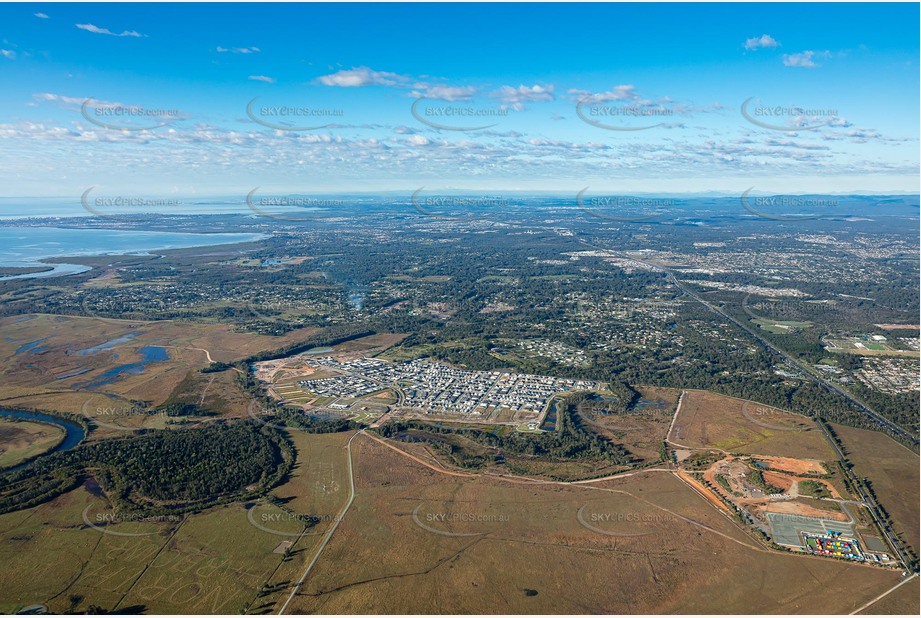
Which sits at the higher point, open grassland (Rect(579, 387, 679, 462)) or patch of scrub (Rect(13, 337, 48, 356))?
patch of scrub (Rect(13, 337, 48, 356))

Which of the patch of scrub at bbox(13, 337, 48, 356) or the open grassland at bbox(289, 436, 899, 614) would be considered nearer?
the open grassland at bbox(289, 436, 899, 614)

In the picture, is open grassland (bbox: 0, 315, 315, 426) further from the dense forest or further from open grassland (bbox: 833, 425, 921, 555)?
open grassland (bbox: 833, 425, 921, 555)

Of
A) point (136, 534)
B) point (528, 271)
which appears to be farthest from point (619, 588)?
point (528, 271)

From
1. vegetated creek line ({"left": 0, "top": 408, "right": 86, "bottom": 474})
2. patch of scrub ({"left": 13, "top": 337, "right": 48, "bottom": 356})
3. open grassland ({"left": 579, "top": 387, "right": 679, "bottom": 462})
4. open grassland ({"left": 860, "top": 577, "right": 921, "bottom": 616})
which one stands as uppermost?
patch of scrub ({"left": 13, "top": 337, "right": 48, "bottom": 356})

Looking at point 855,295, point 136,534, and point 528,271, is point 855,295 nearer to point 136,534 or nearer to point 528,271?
point 528,271

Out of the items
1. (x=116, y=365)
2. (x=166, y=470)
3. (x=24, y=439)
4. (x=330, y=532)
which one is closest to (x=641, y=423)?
(x=330, y=532)

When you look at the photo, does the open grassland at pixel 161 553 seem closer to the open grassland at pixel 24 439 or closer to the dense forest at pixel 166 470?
the dense forest at pixel 166 470

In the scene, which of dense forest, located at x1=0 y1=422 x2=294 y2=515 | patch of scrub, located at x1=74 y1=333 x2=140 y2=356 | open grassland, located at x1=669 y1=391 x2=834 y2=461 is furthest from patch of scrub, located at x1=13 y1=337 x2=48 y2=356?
open grassland, located at x1=669 y1=391 x2=834 y2=461
